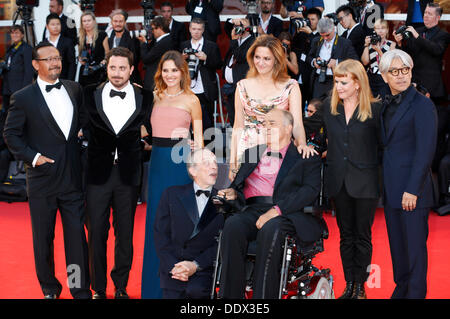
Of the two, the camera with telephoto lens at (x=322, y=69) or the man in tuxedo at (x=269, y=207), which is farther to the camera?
the camera with telephoto lens at (x=322, y=69)

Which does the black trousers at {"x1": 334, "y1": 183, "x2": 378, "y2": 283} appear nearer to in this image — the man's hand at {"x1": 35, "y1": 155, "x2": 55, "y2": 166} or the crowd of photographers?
the man's hand at {"x1": 35, "y1": 155, "x2": 55, "y2": 166}

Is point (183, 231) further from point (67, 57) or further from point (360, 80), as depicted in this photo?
point (67, 57)

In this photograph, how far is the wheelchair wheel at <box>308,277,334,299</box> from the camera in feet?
11.1

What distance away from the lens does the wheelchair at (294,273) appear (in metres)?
3.22

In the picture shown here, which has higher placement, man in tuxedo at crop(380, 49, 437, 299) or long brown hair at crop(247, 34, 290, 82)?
long brown hair at crop(247, 34, 290, 82)

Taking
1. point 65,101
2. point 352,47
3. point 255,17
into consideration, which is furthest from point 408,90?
point 255,17

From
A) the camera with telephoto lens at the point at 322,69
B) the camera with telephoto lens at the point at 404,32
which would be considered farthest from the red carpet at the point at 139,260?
the camera with telephoto lens at the point at 404,32

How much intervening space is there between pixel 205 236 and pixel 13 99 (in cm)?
149

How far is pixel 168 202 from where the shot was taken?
3.60 metres

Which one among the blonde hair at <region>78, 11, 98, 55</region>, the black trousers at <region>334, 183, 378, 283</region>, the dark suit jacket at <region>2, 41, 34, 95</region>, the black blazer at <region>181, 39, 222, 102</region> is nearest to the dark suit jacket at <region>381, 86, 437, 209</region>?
the black trousers at <region>334, 183, 378, 283</region>

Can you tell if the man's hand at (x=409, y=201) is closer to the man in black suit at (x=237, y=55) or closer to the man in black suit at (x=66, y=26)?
the man in black suit at (x=237, y=55)

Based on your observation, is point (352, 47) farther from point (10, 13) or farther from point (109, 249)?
point (10, 13)

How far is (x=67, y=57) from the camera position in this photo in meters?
7.58

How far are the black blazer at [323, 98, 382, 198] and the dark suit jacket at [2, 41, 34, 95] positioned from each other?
5.26 m
